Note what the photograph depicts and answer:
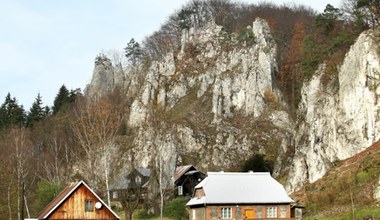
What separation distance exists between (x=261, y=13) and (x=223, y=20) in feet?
26.6

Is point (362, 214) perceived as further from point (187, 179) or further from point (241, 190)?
point (187, 179)

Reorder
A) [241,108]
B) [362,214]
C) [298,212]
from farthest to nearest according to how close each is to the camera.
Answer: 1. [241,108]
2. [298,212]
3. [362,214]

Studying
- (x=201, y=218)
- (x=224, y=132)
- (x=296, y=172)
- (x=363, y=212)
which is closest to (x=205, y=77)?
(x=224, y=132)

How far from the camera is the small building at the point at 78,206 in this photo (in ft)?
146

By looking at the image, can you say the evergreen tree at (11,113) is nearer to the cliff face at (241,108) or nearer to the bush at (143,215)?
the cliff face at (241,108)

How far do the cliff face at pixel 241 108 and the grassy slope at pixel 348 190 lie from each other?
15.4ft

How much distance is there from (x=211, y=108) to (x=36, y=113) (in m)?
36.9

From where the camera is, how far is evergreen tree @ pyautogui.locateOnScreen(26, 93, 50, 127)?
113812mm

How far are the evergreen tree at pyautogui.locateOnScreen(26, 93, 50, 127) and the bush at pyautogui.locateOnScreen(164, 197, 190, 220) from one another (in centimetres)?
5169

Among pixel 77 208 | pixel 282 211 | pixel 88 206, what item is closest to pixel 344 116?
pixel 282 211

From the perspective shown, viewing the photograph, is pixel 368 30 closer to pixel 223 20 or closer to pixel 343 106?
pixel 343 106

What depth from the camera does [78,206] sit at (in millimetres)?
45156

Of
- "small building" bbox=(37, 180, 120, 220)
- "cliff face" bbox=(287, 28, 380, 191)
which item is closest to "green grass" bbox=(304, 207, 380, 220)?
"cliff face" bbox=(287, 28, 380, 191)

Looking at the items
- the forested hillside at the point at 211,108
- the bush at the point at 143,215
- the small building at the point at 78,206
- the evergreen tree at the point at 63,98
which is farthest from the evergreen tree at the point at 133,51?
the small building at the point at 78,206
